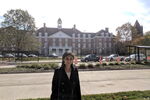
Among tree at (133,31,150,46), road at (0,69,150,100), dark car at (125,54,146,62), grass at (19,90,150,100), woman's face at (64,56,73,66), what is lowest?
road at (0,69,150,100)

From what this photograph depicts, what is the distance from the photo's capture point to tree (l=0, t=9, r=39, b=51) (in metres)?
45.8

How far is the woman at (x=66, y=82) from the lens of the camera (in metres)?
3.63

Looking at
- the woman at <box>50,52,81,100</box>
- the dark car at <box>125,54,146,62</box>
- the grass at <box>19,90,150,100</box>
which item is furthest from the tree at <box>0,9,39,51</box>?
the woman at <box>50,52,81,100</box>

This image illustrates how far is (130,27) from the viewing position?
223 feet

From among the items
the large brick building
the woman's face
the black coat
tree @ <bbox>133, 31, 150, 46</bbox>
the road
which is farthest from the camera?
the large brick building

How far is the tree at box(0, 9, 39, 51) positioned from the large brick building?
151 feet

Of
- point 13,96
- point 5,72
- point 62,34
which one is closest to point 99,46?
point 62,34

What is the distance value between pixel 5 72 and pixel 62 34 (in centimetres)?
7912

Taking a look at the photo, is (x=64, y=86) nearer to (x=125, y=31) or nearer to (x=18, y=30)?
(x=18, y=30)

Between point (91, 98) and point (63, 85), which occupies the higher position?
point (63, 85)

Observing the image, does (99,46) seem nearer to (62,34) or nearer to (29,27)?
(62,34)

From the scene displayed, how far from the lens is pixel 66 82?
11.9 feet

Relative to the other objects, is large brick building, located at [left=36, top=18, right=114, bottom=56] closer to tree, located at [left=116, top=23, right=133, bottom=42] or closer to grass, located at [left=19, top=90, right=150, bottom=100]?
tree, located at [left=116, top=23, right=133, bottom=42]

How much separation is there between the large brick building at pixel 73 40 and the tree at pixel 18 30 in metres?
46.1
